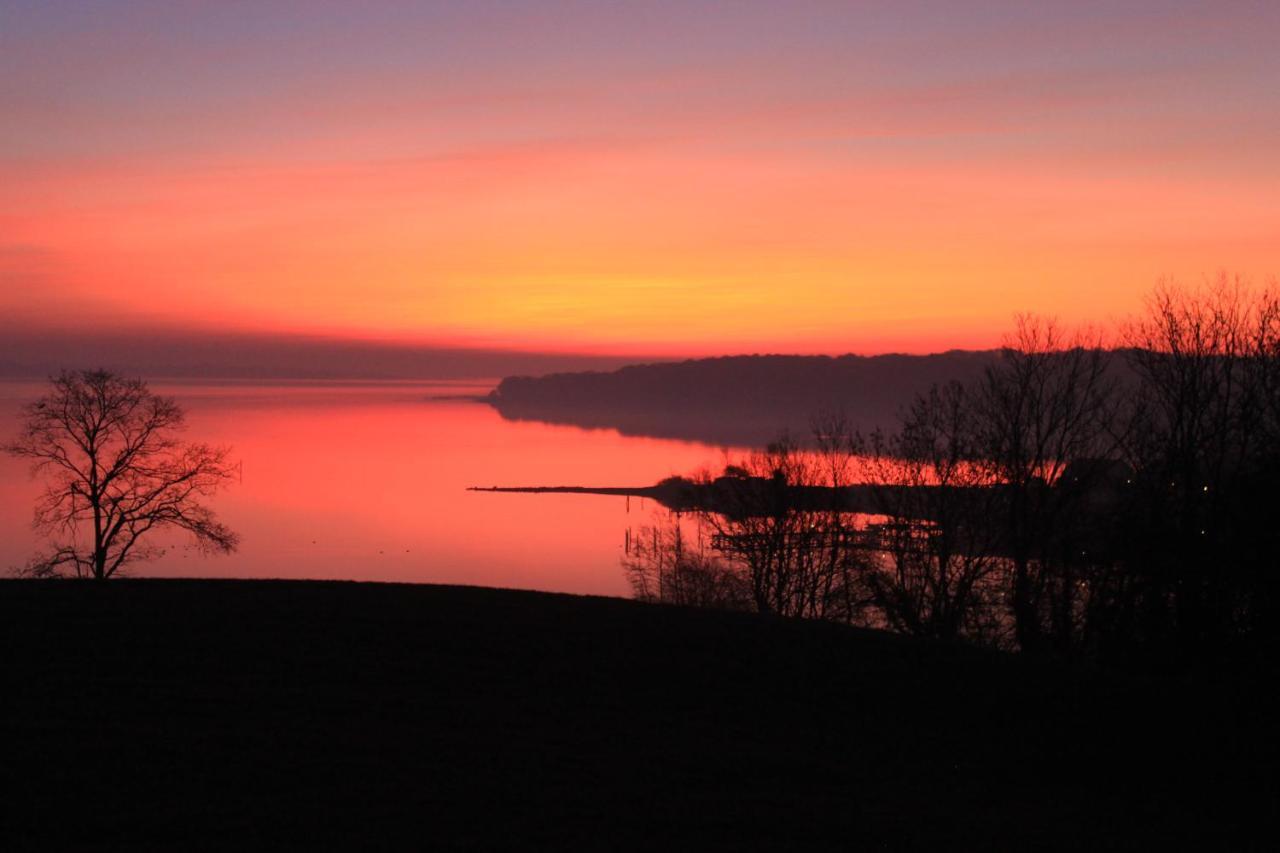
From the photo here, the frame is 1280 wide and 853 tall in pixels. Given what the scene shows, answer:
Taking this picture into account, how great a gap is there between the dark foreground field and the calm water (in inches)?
1248

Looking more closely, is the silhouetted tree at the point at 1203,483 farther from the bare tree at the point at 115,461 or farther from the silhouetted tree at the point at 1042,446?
the bare tree at the point at 115,461

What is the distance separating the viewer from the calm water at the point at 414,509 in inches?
1831

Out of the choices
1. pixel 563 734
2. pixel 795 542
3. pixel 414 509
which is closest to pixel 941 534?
pixel 795 542

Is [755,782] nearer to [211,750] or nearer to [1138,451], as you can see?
[211,750]

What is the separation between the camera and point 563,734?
8.62 meters

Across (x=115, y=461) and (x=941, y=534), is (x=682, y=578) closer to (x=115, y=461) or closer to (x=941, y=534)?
(x=941, y=534)

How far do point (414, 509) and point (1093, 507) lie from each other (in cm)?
4933

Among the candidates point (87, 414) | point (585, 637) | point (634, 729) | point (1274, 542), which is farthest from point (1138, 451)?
point (87, 414)

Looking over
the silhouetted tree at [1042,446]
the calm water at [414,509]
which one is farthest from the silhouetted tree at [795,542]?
the calm water at [414,509]

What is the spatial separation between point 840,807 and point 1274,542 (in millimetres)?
10724

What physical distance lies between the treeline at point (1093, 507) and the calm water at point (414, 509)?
68.9 ft

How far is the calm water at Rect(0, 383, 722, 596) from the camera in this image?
153 feet

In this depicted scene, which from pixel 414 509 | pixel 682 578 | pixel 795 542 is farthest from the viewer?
pixel 414 509

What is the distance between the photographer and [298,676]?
9.60m
